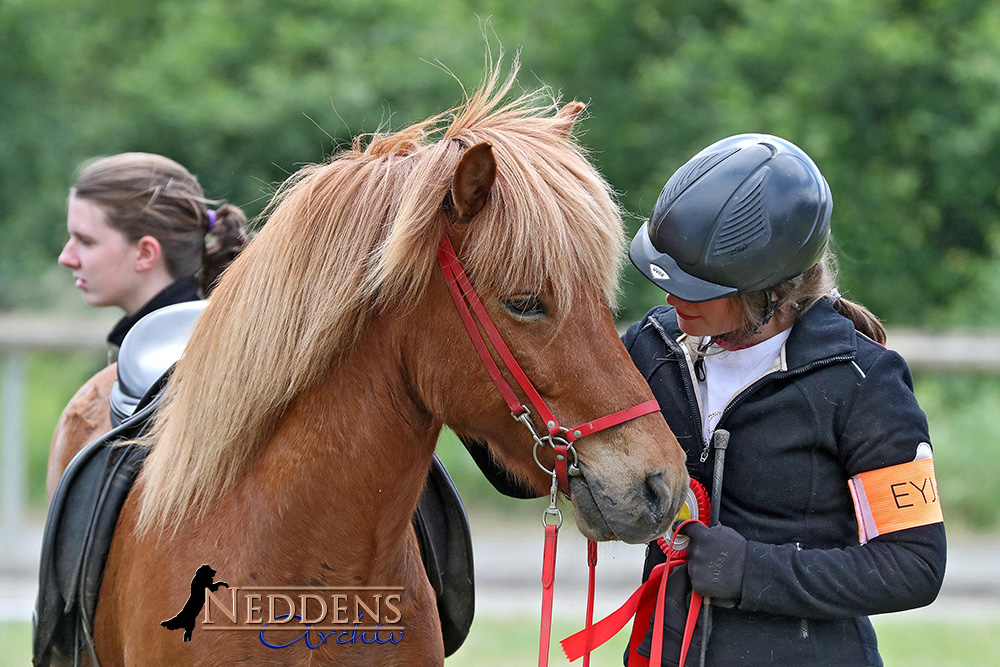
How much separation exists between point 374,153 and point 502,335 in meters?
0.53

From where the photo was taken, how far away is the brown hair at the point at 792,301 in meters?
2.04

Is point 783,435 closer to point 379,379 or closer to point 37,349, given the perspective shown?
point 379,379

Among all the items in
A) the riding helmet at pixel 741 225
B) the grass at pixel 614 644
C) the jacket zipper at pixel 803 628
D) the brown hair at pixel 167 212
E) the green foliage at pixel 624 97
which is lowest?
the grass at pixel 614 644

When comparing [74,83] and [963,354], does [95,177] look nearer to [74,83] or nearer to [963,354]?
[963,354]

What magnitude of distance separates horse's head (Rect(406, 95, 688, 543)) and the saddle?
647mm

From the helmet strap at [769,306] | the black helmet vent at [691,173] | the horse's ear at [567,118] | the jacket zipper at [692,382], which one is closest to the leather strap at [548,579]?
the jacket zipper at [692,382]

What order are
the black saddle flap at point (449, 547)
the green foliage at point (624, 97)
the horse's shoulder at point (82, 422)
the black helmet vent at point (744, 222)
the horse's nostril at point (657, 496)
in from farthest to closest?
the green foliage at point (624, 97)
the horse's shoulder at point (82, 422)
the black saddle flap at point (449, 547)
the black helmet vent at point (744, 222)
the horse's nostril at point (657, 496)

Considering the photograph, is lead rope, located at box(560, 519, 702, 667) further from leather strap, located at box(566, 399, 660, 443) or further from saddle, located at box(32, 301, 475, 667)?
saddle, located at box(32, 301, 475, 667)

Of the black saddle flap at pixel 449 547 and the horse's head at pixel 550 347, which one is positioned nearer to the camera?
the horse's head at pixel 550 347

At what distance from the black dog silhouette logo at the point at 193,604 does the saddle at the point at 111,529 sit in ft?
1.31

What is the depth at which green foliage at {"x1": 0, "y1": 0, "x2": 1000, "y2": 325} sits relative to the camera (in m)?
9.77

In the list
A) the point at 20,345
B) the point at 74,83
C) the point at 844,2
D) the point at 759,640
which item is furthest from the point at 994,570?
the point at 74,83

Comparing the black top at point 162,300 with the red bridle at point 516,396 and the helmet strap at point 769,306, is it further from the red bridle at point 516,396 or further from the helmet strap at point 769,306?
the helmet strap at point 769,306

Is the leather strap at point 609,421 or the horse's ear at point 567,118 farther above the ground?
the horse's ear at point 567,118
